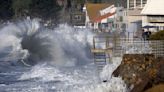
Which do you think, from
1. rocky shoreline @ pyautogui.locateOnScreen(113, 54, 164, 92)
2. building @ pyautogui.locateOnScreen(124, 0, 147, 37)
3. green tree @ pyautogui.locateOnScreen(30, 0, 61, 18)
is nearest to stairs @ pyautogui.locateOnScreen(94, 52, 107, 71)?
rocky shoreline @ pyautogui.locateOnScreen(113, 54, 164, 92)

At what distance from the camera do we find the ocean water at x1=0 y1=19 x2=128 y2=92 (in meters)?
21.2

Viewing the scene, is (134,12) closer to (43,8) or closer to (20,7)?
(43,8)

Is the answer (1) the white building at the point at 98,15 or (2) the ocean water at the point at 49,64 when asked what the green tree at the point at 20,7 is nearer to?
(1) the white building at the point at 98,15

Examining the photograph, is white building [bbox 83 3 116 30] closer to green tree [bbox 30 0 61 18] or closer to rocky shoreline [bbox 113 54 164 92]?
green tree [bbox 30 0 61 18]

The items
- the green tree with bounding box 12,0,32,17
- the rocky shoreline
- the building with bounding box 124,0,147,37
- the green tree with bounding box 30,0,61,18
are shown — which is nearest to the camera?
the rocky shoreline

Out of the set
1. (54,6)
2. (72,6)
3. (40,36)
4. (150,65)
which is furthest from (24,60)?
(72,6)

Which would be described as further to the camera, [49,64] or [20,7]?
[20,7]

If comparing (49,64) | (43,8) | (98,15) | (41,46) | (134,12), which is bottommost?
(49,64)

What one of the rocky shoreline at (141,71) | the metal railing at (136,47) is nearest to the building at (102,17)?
the metal railing at (136,47)

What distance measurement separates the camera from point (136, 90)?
15.8 metres

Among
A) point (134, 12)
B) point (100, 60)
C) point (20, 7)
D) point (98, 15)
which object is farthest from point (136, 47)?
point (20, 7)

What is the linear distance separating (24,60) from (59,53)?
10.7 ft

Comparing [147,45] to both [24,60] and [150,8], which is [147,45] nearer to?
[150,8]

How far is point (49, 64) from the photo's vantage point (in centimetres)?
3503
